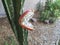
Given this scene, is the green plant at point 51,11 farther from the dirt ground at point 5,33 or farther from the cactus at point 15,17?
the cactus at point 15,17

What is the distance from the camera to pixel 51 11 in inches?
148

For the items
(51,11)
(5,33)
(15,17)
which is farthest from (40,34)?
(15,17)

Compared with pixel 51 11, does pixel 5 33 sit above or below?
below

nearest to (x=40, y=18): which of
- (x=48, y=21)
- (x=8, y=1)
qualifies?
(x=48, y=21)

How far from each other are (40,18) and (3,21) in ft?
2.65

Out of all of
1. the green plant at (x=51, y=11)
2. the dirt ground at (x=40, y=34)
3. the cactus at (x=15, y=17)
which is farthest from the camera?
the green plant at (x=51, y=11)

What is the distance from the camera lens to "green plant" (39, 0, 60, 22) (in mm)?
3570

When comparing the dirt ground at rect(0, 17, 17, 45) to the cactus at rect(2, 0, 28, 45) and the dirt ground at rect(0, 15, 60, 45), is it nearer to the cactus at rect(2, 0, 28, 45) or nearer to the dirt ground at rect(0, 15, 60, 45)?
the dirt ground at rect(0, 15, 60, 45)

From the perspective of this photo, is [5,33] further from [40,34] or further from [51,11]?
[51,11]

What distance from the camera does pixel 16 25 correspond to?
1286mm

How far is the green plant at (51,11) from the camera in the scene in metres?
3.57

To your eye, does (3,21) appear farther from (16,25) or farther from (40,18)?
(16,25)

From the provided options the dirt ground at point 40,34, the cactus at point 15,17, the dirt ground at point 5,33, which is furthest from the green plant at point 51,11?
the cactus at point 15,17

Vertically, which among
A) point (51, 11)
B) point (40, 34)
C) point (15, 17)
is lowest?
point (40, 34)
